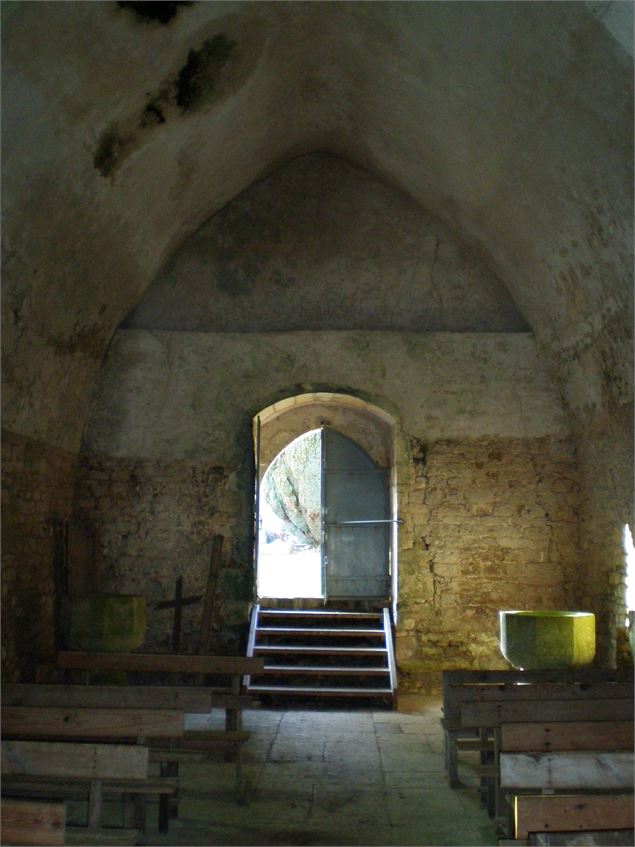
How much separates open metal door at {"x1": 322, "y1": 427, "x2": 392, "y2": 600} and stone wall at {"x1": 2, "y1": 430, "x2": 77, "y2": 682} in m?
3.22

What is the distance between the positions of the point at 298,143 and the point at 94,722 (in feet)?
19.8

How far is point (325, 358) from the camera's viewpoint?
8.73m

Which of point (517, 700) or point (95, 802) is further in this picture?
point (517, 700)

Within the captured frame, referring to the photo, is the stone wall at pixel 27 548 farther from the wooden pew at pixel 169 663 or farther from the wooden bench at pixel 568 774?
the wooden bench at pixel 568 774

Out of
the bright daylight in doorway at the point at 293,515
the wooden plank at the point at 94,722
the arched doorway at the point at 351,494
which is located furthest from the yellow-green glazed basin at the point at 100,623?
the bright daylight in doorway at the point at 293,515

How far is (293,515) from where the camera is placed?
1947 centimetres

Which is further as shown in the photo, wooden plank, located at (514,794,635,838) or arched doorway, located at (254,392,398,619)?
arched doorway, located at (254,392,398,619)

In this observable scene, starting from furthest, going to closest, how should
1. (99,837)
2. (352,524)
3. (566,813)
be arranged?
(352,524), (99,837), (566,813)

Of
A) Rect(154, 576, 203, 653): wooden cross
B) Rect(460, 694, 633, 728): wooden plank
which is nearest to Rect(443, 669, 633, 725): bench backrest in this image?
Rect(460, 694, 633, 728): wooden plank

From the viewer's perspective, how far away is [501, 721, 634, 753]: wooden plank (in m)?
4.02

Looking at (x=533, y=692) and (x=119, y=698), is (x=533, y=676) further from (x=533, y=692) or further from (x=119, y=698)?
(x=119, y=698)

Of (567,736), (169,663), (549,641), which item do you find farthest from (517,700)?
(169,663)

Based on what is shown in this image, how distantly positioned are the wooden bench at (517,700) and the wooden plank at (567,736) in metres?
0.25

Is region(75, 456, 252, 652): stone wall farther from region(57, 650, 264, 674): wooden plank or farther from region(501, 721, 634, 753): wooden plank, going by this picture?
region(501, 721, 634, 753): wooden plank
